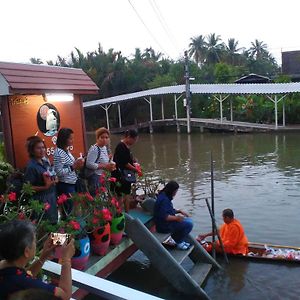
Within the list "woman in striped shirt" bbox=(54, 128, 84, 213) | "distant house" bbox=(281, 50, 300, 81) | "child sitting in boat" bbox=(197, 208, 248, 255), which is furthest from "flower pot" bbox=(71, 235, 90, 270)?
"distant house" bbox=(281, 50, 300, 81)

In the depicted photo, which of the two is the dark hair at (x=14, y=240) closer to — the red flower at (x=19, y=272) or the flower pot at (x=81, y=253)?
the red flower at (x=19, y=272)

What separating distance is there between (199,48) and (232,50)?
450 centimetres

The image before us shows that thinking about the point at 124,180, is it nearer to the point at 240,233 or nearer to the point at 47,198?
the point at 47,198

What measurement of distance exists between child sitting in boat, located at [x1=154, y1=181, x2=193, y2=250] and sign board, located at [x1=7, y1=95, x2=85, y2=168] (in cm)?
204

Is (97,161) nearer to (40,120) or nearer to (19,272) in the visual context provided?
(40,120)

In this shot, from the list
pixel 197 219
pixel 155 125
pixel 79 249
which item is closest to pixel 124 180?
pixel 79 249

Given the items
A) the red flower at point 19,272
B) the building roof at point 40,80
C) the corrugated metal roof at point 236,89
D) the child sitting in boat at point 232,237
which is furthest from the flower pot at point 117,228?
the corrugated metal roof at point 236,89

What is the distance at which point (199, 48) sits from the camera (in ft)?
181

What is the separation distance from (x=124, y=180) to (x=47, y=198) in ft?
Answer: 4.27

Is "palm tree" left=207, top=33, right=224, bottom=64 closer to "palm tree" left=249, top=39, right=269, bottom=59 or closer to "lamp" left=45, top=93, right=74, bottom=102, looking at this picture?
"palm tree" left=249, top=39, right=269, bottom=59

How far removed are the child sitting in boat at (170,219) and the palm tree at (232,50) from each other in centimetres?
5029

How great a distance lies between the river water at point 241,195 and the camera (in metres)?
5.47

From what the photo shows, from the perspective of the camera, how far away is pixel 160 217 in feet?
17.9

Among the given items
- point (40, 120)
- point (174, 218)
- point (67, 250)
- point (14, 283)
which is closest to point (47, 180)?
point (174, 218)
